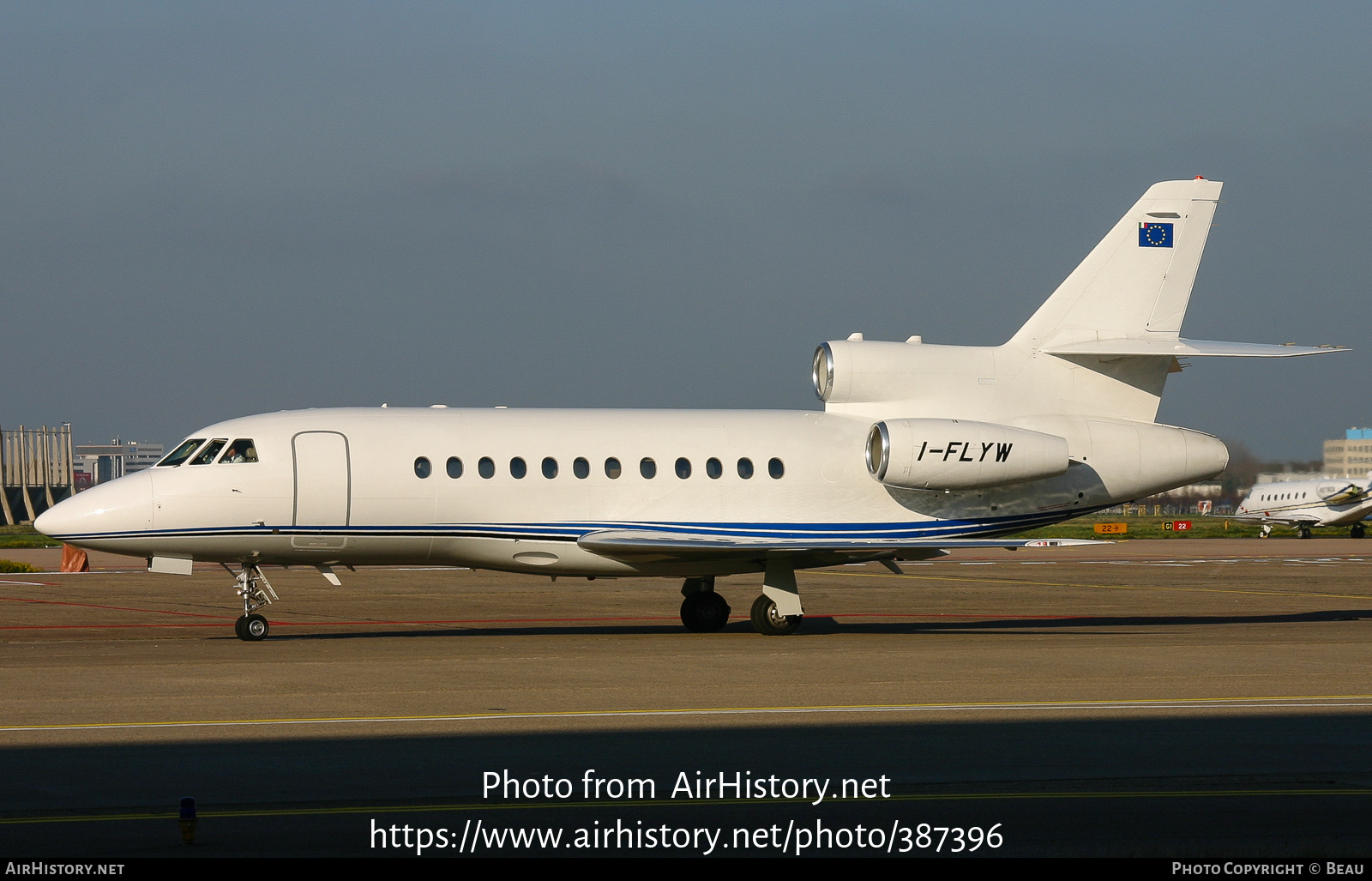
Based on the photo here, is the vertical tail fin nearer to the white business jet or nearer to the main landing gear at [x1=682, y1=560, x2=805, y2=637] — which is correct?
the main landing gear at [x1=682, y1=560, x2=805, y2=637]

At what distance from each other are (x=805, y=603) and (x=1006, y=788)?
21059mm

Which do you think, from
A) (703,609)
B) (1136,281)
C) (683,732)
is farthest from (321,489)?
(1136,281)

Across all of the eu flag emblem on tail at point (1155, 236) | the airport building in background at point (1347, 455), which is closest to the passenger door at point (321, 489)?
the eu flag emblem on tail at point (1155, 236)

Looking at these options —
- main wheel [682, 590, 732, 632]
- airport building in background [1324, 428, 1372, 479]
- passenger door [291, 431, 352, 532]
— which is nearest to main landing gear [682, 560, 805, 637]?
main wheel [682, 590, 732, 632]

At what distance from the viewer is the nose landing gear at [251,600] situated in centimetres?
2075

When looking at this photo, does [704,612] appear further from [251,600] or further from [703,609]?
[251,600]

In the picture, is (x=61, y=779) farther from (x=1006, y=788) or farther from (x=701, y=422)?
(x=701, y=422)

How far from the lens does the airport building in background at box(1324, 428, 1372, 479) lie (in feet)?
175

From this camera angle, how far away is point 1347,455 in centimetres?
5472

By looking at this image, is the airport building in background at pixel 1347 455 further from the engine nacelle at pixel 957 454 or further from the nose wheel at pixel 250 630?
the nose wheel at pixel 250 630

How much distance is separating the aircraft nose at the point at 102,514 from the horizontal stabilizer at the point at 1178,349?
15.1 meters

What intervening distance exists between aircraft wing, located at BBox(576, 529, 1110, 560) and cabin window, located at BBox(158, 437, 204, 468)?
19.9 ft

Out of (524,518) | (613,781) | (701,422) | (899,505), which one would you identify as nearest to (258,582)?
(524,518)

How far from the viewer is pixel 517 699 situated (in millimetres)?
14008
